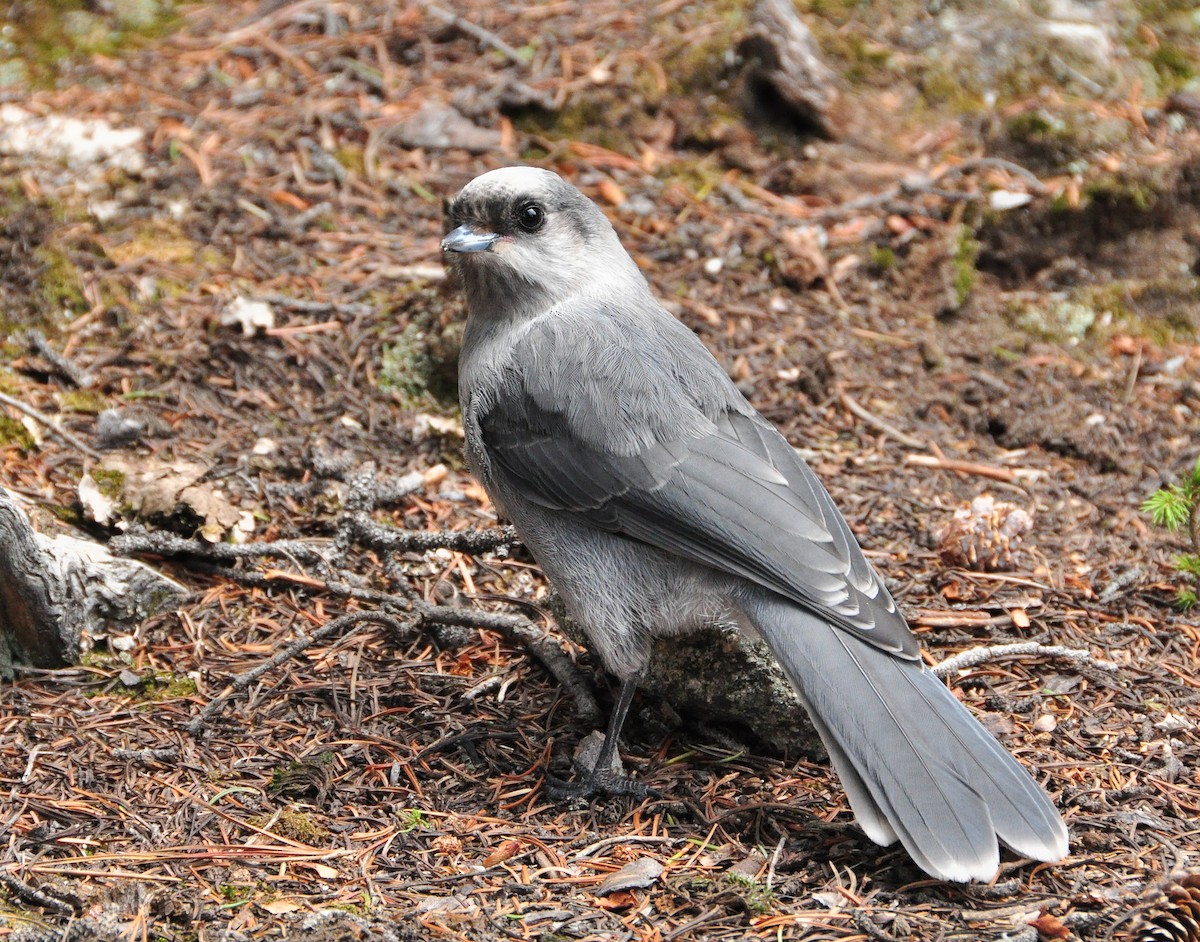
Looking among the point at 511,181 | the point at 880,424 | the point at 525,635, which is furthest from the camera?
the point at 880,424

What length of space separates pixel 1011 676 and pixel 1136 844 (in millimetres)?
894

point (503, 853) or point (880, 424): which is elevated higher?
point (880, 424)

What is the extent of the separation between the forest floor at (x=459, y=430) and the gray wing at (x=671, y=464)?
2.18 feet

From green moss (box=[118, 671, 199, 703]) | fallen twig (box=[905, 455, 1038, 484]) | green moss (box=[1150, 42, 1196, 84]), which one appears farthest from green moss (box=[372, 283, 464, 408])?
green moss (box=[1150, 42, 1196, 84])

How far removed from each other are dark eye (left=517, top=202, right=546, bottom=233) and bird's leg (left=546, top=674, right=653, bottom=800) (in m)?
1.66

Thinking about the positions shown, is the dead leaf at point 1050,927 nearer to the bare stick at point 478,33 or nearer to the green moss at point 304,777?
the green moss at point 304,777

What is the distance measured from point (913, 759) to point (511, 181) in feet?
7.87

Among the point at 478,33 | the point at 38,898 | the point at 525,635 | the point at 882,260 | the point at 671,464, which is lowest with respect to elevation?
the point at 525,635

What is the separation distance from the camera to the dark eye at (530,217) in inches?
173

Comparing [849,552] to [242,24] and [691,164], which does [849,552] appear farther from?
[242,24]

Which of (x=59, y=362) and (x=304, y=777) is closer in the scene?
(x=304, y=777)

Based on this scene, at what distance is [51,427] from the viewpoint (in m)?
4.94

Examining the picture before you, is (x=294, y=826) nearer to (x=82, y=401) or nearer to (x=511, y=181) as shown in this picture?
A: (x=511, y=181)

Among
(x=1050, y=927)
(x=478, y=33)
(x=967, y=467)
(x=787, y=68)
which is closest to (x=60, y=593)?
(x=1050, y=927)
